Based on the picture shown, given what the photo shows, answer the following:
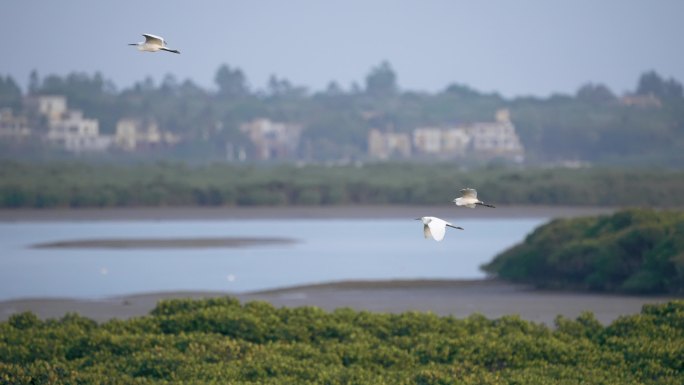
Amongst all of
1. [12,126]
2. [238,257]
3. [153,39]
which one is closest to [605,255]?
[238,257]

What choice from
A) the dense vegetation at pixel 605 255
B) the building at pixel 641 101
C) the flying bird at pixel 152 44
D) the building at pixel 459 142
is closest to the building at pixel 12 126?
the building at pixel 459 142

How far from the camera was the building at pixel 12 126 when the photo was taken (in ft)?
346

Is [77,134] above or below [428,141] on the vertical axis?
below

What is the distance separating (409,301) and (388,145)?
96994 millimetres

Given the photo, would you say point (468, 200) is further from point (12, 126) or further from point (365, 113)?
point (365, 113)

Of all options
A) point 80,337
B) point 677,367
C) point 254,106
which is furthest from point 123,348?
point 254,106

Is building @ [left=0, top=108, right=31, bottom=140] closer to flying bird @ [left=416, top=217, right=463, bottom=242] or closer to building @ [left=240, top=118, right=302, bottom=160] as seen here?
building @ [left=240, top=118, right=302, bottom=160]

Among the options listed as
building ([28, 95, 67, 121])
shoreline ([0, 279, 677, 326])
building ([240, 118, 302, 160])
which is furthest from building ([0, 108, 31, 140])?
shoreline ([0, 279, 677, 326])

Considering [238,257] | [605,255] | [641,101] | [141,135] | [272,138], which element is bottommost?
[238,257]

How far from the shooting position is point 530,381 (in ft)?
47.6

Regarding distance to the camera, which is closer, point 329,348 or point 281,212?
point 329,348

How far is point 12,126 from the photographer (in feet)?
356

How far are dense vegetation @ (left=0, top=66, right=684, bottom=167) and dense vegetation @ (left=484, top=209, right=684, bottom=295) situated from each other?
213ft

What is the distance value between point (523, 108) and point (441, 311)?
358ft
